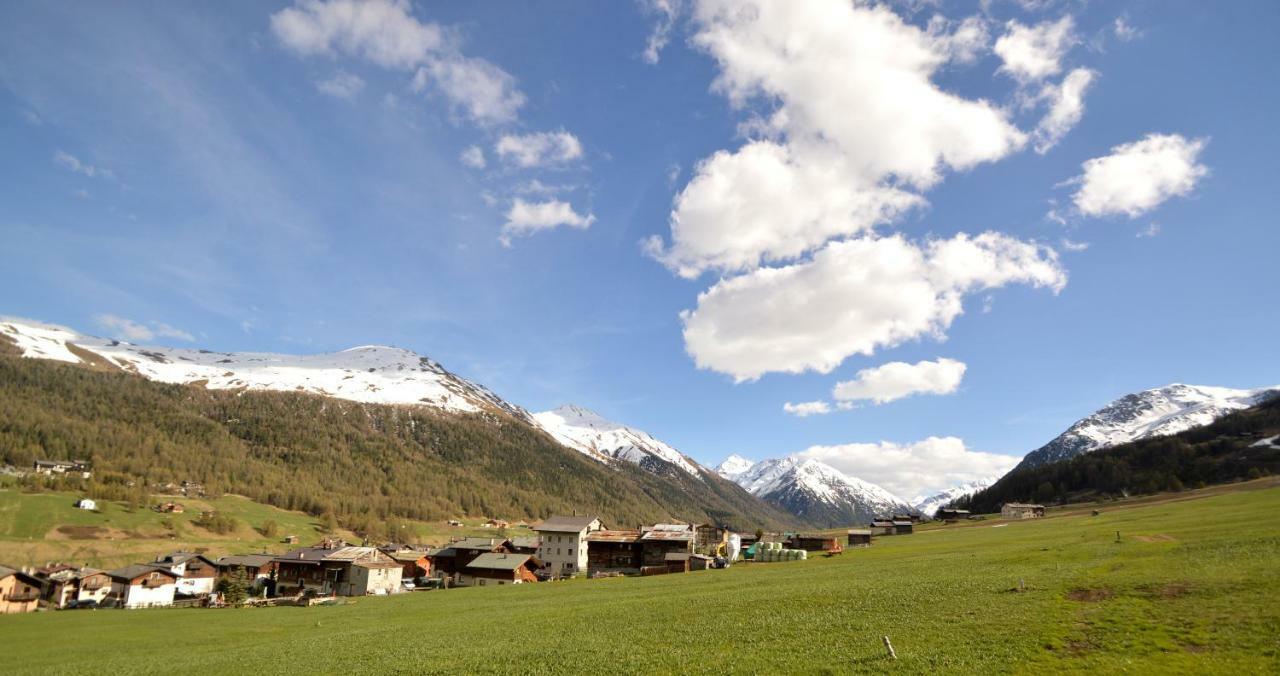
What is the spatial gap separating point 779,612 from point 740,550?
94.4m

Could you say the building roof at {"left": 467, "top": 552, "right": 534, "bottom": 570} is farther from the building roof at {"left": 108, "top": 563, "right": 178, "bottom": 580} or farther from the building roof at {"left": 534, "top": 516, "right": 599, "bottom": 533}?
the building roof at {"left": 108, "top": 563, "right": 178, "bottom": 580}

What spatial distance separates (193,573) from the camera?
11931cm

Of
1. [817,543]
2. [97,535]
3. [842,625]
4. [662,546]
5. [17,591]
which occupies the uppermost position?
[842,625]

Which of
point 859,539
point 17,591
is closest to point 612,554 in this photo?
point 859,539

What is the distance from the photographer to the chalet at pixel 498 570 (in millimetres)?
106062

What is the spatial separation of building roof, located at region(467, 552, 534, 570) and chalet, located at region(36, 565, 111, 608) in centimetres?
6480

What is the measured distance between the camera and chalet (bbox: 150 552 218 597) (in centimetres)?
11600

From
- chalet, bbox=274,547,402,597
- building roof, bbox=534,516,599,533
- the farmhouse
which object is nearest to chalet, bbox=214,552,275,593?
chalet, bbox=274,547,402,597

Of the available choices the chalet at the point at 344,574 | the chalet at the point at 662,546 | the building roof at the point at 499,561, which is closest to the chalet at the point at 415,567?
the chalet at the point at 344,574

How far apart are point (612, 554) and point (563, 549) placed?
10525 mm

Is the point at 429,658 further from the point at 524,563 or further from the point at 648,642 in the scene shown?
the point at 524,563

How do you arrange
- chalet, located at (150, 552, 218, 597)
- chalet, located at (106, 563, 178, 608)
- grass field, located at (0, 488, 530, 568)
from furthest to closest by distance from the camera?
grass field, located at (0, 488, 530, 568) < chalet, located at (150, 552, 218, 597) < chalet, located at (106, 563, 178, 608)

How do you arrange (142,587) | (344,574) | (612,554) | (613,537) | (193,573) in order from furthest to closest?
(613,537) < (193,573) < (612,554) < (344,574) < (142,587)

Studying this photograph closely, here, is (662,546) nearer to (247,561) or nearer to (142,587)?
(247,561)
